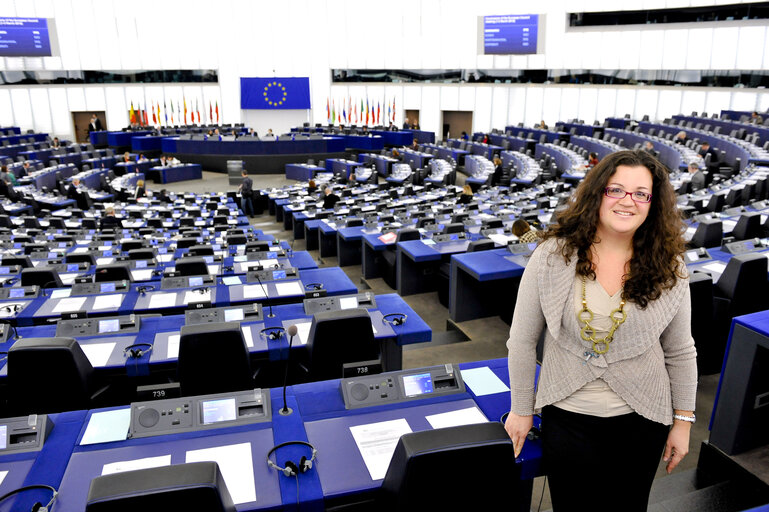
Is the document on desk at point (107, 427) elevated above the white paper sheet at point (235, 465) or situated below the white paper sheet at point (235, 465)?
above

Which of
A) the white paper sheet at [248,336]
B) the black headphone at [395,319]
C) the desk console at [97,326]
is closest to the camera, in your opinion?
the white paper sheet at [248,336]

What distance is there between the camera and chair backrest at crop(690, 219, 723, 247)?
592 centimetres

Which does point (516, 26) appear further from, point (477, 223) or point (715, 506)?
point (715, 506)

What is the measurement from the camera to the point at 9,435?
2133 mm

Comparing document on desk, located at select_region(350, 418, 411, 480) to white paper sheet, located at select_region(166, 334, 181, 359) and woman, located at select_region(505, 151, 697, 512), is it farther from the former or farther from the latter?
white paper sheet, located at select_region(166, 334, 181, 359)

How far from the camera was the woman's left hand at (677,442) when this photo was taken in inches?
70.7


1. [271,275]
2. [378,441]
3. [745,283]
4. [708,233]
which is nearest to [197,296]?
[271,275]

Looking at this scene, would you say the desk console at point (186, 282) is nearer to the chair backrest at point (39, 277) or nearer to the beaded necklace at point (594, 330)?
the chair backrest at point (39, 277)

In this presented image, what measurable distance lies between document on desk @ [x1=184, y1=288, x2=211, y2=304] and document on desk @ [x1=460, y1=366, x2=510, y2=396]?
2.54 meters

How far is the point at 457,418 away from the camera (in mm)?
2297

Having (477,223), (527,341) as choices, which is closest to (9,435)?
(527,341)

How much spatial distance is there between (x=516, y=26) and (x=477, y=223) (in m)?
18.4

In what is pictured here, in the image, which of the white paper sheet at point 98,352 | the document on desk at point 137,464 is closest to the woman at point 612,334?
the document on desk at point 137,464

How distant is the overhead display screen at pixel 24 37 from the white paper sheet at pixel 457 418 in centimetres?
2766
